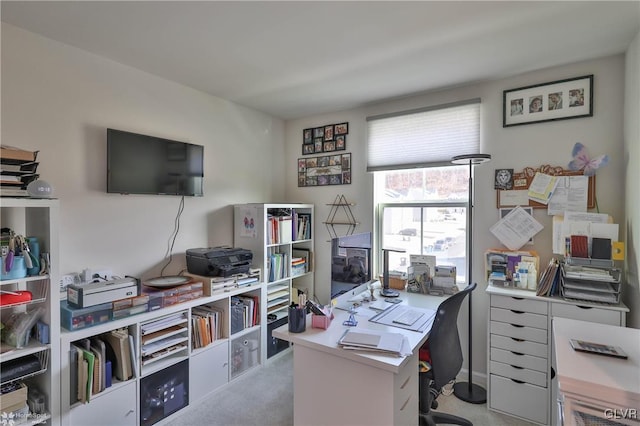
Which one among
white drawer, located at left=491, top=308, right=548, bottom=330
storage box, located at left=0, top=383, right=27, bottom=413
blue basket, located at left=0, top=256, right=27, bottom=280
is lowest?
storage box, located at left=0, top=383, right=27, bottom=413

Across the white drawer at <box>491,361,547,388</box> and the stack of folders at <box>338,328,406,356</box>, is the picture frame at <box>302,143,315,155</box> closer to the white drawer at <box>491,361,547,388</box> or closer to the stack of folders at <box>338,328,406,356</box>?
the stack of folders at <box>338,328,406,356</box>

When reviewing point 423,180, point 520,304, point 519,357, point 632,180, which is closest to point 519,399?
point 519,357

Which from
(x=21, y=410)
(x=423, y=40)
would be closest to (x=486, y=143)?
(x=423, y=40)

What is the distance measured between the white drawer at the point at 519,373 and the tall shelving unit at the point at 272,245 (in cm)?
190

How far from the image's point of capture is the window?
9.15 ft

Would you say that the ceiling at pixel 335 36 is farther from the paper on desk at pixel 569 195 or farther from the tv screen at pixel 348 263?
the tv screen at pixel 348 263

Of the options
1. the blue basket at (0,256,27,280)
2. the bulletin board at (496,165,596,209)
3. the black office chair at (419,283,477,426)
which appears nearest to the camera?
the blue basket at (0,256,27,280)

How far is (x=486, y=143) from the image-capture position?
8.71ft

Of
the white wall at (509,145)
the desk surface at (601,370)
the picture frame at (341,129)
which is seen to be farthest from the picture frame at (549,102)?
the desk surface at (601,370)

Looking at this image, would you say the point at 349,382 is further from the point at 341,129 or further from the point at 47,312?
the point at 341,129

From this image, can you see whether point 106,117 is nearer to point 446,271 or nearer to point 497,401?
point 446,271

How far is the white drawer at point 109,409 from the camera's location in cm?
182

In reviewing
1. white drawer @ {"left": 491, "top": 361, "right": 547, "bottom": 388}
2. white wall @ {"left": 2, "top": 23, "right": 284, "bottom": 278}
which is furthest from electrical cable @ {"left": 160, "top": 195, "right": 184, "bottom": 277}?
white drawer @ {"left": 491, "top": 361, "right": 547, "bottom": 388}

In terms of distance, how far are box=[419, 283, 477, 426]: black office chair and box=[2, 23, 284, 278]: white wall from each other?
2076 mm
